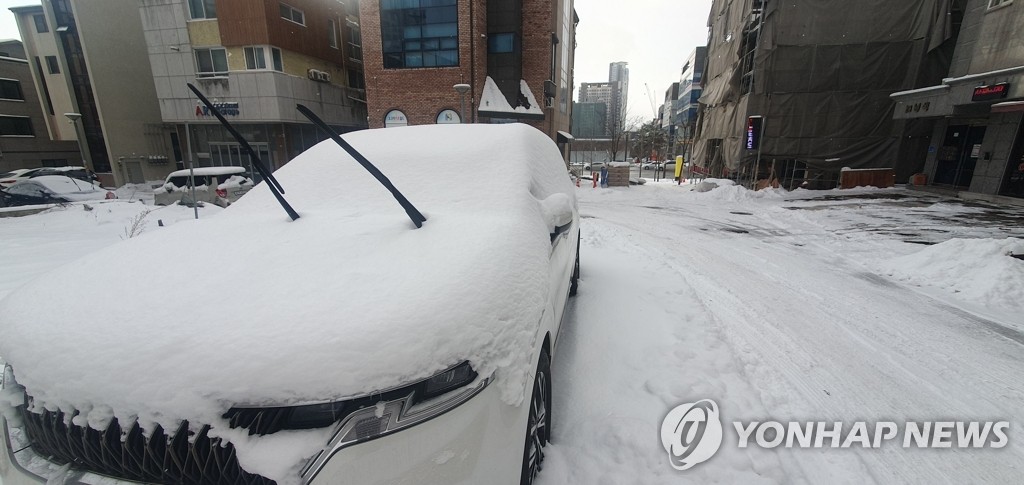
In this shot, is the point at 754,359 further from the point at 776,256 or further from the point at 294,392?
the point at 776,256

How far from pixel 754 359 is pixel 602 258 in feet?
10.4

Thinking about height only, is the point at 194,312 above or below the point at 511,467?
above

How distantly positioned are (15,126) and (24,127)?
45 cm

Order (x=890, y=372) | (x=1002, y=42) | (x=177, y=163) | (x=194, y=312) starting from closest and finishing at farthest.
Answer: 1. (x=194, y=312)
2. (x=890, y=372)
3. (x=1002, y=42)
4. (x=177, y=163)

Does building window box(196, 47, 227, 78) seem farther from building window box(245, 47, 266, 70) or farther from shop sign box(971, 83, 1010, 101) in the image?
shop sign box(971, 83, 1010, 101)

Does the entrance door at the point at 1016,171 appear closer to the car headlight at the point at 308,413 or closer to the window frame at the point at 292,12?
the car headlight at the point at 308,413

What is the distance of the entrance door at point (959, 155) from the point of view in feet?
46.3

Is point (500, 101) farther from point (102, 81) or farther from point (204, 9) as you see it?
point (102, 81)

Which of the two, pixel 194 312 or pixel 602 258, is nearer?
pixel 194 312

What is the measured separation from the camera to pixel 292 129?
2448 centimetres

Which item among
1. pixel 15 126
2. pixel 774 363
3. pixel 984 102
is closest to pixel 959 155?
pixel 984 102

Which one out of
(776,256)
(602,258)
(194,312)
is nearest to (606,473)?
(194,312)

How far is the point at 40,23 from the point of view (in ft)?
91.4

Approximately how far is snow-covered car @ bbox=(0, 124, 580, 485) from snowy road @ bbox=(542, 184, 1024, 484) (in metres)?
1.03
